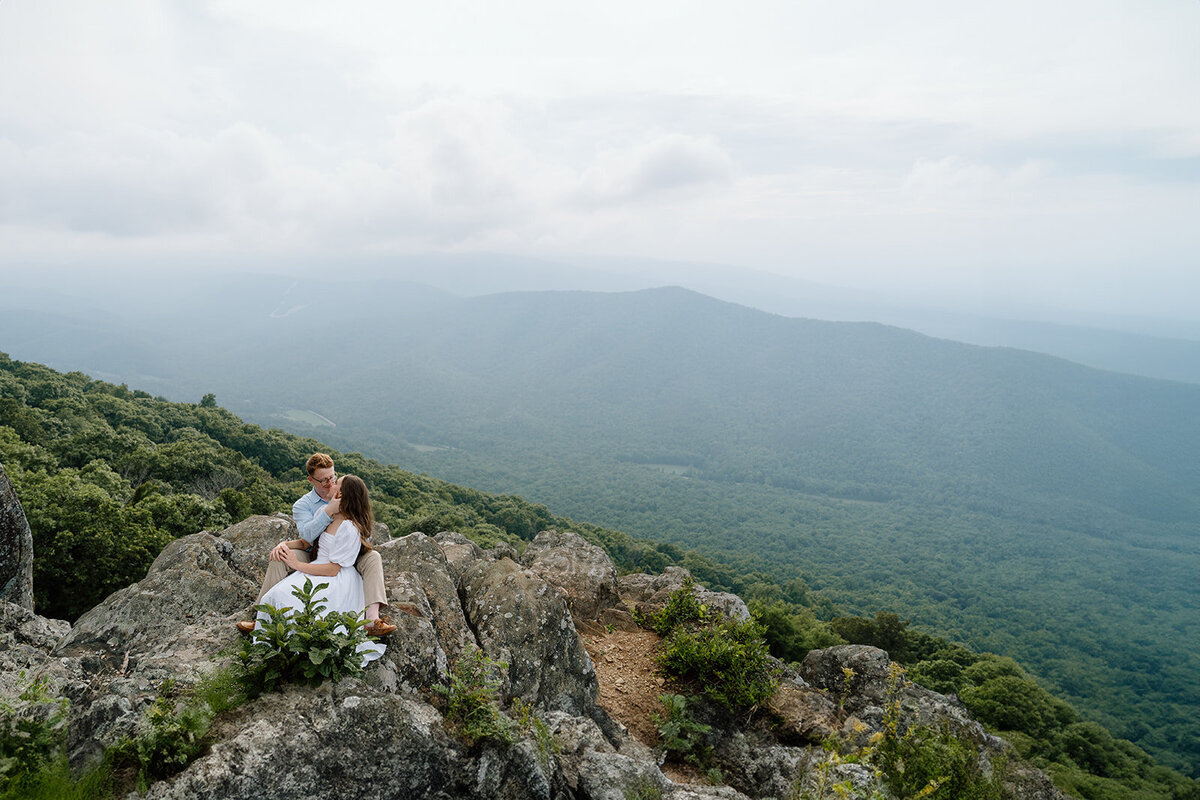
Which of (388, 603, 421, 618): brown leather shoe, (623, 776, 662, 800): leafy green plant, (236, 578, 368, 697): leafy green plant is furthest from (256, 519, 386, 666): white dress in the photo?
(623, 776, 662, 800): leafy green plant

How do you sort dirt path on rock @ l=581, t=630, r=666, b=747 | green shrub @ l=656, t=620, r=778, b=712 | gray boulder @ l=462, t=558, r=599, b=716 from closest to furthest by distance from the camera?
gray boulder @ l=462, t=558, r=599, b=716, dirt path on rock @ l=581, t=630, r=666, b=747, green shrub @ l=656, t=620, r=778, b=712

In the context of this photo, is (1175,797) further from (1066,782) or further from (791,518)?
(791,518)

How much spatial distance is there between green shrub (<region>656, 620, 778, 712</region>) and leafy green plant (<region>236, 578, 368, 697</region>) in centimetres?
661

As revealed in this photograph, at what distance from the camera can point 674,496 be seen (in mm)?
149375

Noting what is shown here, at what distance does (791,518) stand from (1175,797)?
115233 mm

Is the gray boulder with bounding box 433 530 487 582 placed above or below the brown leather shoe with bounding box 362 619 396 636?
below

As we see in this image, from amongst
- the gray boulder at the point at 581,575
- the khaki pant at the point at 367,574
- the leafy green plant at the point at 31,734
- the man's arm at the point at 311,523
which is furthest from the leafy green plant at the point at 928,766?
the leafy green plant at the point at 31,734

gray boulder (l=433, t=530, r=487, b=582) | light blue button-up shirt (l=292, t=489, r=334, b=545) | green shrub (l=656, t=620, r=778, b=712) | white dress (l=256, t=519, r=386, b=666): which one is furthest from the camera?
gray boulder (l=433, t=530, r=487, b=582)

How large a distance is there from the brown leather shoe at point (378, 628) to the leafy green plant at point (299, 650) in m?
0.48

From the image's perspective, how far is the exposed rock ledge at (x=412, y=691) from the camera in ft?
A: 16.7

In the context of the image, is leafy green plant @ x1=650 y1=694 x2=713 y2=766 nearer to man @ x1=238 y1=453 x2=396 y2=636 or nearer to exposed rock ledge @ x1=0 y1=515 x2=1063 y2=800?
exposed rock ledge @ x1=0 y1=515 x2=1063 y2=800

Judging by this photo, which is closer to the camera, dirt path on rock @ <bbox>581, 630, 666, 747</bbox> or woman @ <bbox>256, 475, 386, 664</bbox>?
woman @ <bbox>256, 475, 386, 664</bbox>

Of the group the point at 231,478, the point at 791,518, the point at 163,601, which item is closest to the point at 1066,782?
the point at 163,601

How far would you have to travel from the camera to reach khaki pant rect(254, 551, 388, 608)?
672cm
